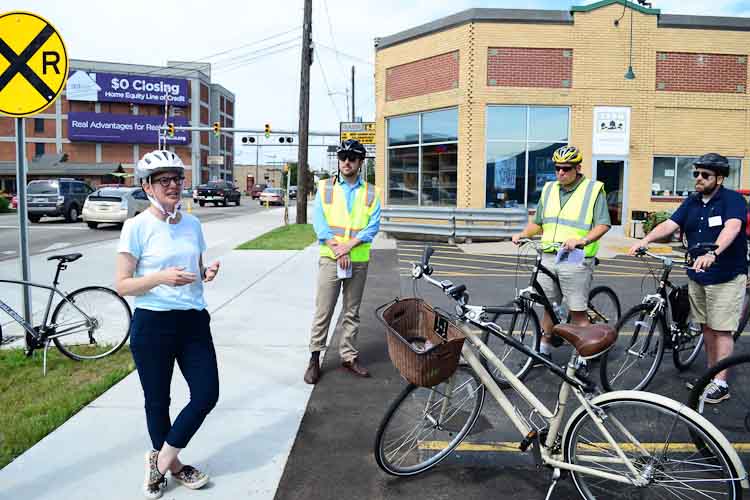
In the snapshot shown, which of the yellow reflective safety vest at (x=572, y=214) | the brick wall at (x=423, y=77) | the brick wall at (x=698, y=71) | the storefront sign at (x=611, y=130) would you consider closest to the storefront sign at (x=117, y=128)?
the brick wall at (x=423, y=77)

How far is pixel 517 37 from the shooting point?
18.0 meters

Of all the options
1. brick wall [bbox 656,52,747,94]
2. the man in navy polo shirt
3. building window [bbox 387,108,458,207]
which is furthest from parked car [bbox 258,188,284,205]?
the man in navy polo shirt

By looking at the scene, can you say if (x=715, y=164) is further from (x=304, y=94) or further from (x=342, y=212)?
(x=304, y=94)

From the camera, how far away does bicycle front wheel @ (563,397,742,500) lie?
114 inches

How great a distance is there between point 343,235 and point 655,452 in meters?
2.99

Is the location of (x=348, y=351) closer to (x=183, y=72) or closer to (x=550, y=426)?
(x=550, y=426)

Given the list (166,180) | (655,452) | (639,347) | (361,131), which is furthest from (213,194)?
(655,452)

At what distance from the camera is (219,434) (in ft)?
14.0

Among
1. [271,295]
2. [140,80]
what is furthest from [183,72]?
[271,295]

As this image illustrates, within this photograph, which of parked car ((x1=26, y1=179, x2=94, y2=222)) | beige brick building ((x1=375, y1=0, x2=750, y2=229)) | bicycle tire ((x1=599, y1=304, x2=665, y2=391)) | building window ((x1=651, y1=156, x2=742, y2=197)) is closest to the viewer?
bicycle tire ((x1=599, y1=304, x2=665, y2=391))

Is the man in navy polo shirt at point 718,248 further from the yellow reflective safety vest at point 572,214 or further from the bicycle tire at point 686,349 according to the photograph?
the yellow reflective safety vest at point 572,214

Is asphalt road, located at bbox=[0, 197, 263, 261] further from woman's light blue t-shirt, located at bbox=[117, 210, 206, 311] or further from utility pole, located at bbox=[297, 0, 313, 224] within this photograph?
woman's light blue t-shirt, located at bbox=[117, 210, 206, 311]

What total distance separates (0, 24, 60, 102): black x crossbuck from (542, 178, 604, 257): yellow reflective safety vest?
4426 mm

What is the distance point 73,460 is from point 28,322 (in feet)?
8.22
